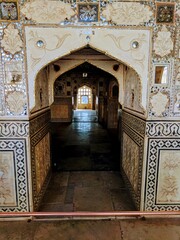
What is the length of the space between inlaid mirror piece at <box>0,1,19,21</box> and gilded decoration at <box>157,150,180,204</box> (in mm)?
2392

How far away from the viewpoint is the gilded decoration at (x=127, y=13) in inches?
76.3

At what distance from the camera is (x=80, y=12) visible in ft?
6.35

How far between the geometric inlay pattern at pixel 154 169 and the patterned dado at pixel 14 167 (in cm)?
157

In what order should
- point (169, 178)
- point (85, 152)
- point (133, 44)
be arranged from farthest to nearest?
point (85, 152)
point (169, 178)
point (133, 44)

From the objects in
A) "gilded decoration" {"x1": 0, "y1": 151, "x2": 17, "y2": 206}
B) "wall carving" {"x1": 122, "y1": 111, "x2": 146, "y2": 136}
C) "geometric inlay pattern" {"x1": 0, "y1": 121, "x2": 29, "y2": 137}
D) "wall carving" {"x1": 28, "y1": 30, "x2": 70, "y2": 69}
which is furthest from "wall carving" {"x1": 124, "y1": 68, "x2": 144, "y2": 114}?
"gilded decoration" {"x1": 0, "y1": 151, "x2": 17, "y2": 206}

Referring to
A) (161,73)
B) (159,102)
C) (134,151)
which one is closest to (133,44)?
(161,73)

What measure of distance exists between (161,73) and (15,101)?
179cm

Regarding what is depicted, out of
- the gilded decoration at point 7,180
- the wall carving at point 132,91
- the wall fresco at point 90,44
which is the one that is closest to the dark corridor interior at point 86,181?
the gilded decoration at point 7,180

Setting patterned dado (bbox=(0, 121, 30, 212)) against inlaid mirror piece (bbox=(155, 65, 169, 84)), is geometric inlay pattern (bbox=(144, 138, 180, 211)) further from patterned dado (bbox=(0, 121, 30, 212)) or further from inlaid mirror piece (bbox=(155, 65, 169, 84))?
patterned dado (bbox=(0, 121, 30, 212))

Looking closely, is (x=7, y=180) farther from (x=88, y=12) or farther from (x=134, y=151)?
(x=88, y=12)

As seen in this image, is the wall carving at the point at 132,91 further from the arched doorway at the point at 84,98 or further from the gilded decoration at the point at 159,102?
the arched doorway at the point at 84,98

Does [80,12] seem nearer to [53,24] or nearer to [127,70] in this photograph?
[53,24]

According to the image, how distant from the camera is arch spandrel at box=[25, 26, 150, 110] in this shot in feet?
6.40

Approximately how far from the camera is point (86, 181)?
129 inches
